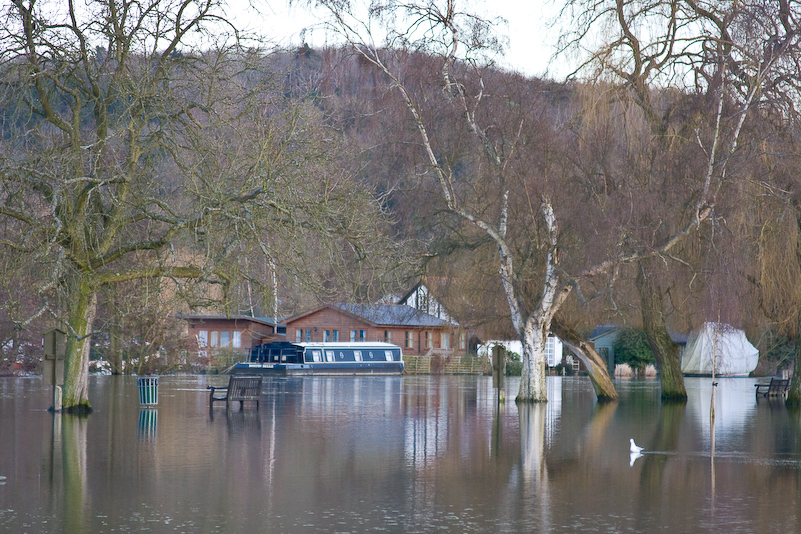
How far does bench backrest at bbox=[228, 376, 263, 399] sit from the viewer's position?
2548 centimetres

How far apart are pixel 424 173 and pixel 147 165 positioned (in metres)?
8.82

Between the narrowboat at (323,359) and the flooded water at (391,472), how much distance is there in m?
33.1

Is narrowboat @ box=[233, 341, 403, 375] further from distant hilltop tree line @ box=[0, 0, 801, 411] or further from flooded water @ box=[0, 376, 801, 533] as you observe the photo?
flooded water @ box=[0, 376, 801, 533]

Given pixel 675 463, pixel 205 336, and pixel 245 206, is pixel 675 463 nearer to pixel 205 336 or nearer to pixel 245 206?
pixel 245 206

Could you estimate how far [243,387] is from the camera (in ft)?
84.7

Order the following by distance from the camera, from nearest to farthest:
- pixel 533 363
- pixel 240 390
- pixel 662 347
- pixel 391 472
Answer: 1. pixel 391 472
2. pixel 240 390
3. pixel 533 363
4. pixel 662 347

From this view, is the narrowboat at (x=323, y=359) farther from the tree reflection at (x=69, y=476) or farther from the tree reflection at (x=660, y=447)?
the tree reflection at (x=69, y=476)

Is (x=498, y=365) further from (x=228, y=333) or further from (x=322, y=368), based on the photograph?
(x=228, y=333)

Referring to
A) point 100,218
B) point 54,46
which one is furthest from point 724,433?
point 54,46

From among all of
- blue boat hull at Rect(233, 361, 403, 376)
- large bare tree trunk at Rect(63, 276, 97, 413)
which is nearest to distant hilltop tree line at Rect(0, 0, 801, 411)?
large bare tree trunk at Rect(63, 276, 97, 413)

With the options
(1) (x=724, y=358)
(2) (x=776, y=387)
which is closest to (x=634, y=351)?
(1) (x=724, y=358)

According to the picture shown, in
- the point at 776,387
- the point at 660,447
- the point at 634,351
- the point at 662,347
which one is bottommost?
the point at 776,387

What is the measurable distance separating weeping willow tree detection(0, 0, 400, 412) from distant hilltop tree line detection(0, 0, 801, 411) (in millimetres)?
80

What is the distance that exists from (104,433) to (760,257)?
1960 cm
